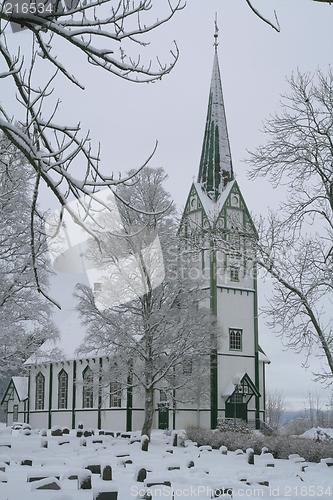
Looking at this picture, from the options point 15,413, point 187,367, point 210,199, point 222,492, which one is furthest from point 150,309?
point 15,413

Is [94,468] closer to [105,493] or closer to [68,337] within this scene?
[105,493]

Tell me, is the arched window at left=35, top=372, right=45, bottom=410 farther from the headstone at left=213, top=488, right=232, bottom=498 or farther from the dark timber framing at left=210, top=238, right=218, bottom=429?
the headstone at left=213, top=488, right=232, bottom=498

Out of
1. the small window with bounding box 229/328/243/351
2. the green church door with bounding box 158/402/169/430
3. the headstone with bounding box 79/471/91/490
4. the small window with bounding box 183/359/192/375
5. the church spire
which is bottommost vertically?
the green church door with bounding box 158/402/169/430

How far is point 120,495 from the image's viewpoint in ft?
35.4

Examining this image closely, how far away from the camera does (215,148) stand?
44875 millimetres

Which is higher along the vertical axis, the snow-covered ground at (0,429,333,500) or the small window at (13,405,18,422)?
the snow-covered ground at (0,429,333,500)

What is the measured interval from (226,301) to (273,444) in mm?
18642

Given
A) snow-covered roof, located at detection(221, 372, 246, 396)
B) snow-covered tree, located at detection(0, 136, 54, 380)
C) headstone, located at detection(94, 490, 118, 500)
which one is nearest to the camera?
headstone, located at detection(94, 490, 118, 500)

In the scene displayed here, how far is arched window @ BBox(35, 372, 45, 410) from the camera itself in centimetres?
4394

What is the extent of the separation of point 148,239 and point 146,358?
4.59 metres

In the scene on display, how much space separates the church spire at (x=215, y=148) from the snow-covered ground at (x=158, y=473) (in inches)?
953

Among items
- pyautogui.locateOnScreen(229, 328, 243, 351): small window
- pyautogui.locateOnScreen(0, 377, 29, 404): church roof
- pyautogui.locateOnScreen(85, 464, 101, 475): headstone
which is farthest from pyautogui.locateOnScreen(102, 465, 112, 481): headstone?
pyautogui.locateOnScreen(0, 377, 29, 404): church roof

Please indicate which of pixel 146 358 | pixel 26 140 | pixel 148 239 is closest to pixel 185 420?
pixel 146 358

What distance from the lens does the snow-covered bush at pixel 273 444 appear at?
19.2 m
